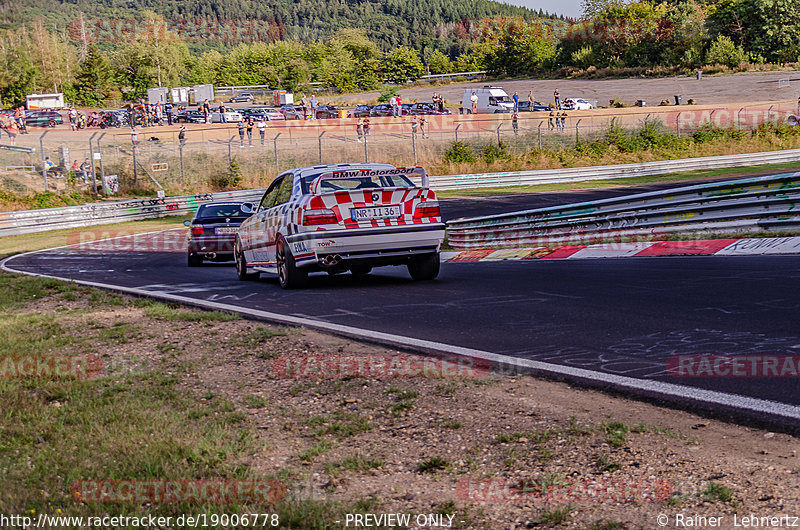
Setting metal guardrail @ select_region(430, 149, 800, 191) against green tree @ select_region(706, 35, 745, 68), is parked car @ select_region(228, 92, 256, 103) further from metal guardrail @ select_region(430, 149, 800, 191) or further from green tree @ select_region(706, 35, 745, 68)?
metal guardrail @ select_region(430, 149, 800, 191)

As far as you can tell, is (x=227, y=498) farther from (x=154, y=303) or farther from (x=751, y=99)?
(x=751, y=99)

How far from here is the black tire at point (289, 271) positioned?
10.9 meters

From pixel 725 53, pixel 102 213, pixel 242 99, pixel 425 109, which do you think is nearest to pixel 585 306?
pixel 102 213

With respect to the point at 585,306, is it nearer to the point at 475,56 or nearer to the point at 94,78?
the point at 94,78

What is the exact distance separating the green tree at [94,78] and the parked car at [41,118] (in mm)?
40095

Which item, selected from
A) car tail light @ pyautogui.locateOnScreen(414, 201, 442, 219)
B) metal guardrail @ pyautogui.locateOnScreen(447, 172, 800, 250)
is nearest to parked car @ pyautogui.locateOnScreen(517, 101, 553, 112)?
metal guardrail @ pyautogui.locateOnScreen(447, 172, 800, 250)

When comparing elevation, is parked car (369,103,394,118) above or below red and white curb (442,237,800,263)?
above

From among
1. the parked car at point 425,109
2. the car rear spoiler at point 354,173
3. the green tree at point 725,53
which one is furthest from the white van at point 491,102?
the car rear spoiler at point 354,173

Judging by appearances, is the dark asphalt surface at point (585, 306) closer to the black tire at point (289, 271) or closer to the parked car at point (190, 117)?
the black tire at point (289, 271)

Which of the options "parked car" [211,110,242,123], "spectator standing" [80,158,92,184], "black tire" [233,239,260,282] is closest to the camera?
"black tire" [233,239,260,282]

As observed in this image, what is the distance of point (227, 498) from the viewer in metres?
3.42

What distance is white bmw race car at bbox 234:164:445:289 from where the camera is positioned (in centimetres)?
1038

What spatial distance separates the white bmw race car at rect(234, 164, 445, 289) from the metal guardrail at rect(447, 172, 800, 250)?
4.50 m

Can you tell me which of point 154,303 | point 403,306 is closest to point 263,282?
point 154,303
